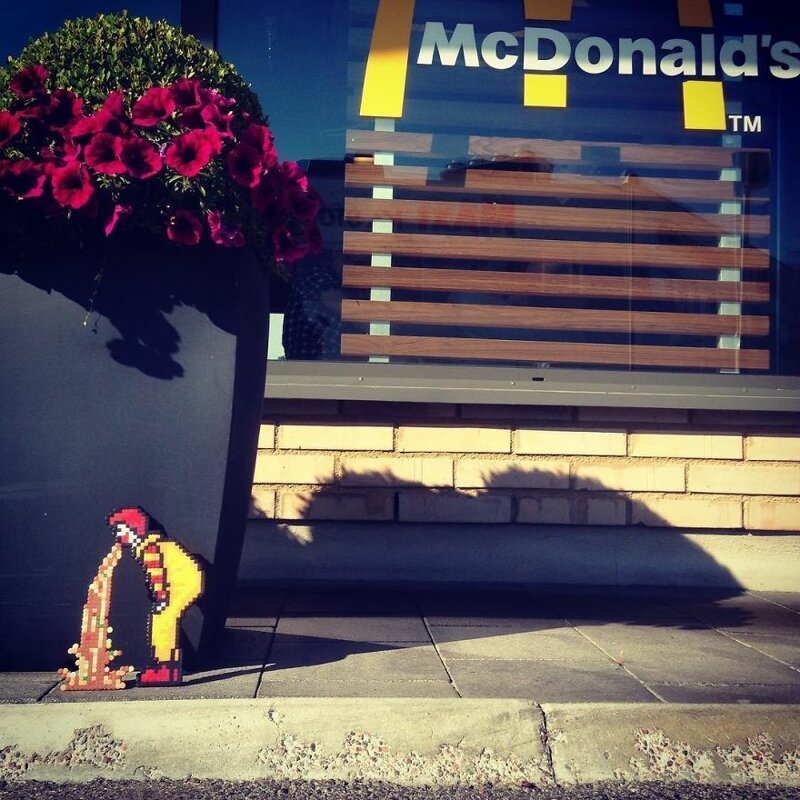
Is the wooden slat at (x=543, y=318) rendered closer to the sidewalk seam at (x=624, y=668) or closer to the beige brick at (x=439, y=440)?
the beige brick at (x=439, y=440)

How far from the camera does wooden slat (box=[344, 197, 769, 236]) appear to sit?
193 inches

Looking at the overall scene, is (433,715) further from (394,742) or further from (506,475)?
(506,475)

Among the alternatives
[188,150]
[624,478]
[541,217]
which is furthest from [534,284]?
[188,150]

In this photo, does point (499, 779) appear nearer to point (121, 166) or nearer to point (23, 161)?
point (121, 166)

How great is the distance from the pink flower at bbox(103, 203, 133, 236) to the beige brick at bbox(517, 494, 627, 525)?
273 cm

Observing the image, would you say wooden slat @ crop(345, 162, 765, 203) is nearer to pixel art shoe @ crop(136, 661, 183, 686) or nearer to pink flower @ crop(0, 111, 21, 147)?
pink flower @ crop(0, 111, 21, 147)

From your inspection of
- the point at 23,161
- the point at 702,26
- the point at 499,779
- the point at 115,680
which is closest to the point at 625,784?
the point at 499,779

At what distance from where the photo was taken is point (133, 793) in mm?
2336

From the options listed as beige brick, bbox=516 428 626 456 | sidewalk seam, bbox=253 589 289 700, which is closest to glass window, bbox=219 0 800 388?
beige brick, bbox=516 428 626 456

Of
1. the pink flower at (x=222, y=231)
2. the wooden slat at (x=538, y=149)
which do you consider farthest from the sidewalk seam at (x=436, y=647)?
the wooden slat at (x=538, y=149)

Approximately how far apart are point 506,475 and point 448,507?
35 centimetres

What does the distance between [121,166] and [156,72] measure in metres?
0.42

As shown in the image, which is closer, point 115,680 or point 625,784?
point 625,784

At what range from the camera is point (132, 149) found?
272cm
